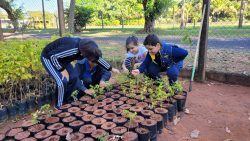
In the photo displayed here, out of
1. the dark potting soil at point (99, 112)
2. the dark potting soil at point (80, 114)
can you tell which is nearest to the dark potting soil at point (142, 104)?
the dark potting soil at point (99, 112)

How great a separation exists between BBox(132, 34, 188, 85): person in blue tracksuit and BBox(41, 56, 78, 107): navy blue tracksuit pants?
3.14 feet

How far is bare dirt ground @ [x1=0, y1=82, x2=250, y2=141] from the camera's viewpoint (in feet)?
9.11

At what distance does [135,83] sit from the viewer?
383 cm

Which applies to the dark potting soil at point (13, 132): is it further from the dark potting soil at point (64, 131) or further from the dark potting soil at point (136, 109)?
the dark potting soil at point (136, 109)

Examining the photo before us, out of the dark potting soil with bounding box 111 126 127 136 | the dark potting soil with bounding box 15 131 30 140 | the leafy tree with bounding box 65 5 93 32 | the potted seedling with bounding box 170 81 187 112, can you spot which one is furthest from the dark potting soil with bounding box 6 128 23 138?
the leafy tree with bounding box 65 5 93 32

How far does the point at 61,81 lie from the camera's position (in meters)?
3.32

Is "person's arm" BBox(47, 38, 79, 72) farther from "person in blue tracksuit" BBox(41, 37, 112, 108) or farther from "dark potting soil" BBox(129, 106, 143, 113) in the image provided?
"dark potting soil" BBox(129, 106, 143, 113)

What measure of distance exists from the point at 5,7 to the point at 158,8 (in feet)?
45.2

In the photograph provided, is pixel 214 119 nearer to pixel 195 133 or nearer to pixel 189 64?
pixel 195 133

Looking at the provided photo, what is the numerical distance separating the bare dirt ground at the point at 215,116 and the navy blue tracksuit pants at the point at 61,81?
70 cm

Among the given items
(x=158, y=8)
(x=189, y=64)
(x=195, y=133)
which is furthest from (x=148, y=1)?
(x=195, y=133)

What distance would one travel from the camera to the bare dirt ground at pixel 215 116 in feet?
9.11

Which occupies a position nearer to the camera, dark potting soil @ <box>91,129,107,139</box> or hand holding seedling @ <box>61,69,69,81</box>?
dark potting soil @ <box>91,129,107,139</box>

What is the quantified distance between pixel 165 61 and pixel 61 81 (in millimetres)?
1615
